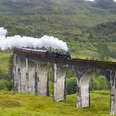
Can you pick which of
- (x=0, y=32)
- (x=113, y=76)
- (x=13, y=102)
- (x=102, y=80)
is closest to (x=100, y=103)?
(x=113, y=76)

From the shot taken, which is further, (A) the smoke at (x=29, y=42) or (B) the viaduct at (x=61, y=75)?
(A) the smoke at (x=29, y=42)

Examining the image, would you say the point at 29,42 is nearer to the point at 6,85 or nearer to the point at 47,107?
the point at 6,85

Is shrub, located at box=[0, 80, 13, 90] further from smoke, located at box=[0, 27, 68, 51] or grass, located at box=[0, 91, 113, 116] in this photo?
grass, located at box=[0, 91, 113, 116]

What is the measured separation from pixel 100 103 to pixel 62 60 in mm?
17400

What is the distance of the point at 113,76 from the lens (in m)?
44.3

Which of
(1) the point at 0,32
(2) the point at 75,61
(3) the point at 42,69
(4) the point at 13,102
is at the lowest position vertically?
(4) the point at 13,102

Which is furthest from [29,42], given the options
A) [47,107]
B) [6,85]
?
[47,107]

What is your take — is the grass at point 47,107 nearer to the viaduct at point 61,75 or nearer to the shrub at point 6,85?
the viaduct at point 61,75

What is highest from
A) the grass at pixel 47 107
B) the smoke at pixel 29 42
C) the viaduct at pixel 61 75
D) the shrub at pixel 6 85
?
the smoke at pixel 29 42

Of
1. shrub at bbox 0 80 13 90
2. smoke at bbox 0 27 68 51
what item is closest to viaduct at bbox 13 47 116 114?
smoke at bbox 0 27 68 51

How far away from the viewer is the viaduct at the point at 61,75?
4531 cm

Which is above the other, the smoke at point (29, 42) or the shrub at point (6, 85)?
the smoke at point (29, 42)

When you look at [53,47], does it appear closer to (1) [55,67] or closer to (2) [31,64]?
(2) [31,64]

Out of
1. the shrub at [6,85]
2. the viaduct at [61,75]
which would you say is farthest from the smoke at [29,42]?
the shrub at [6,85]
